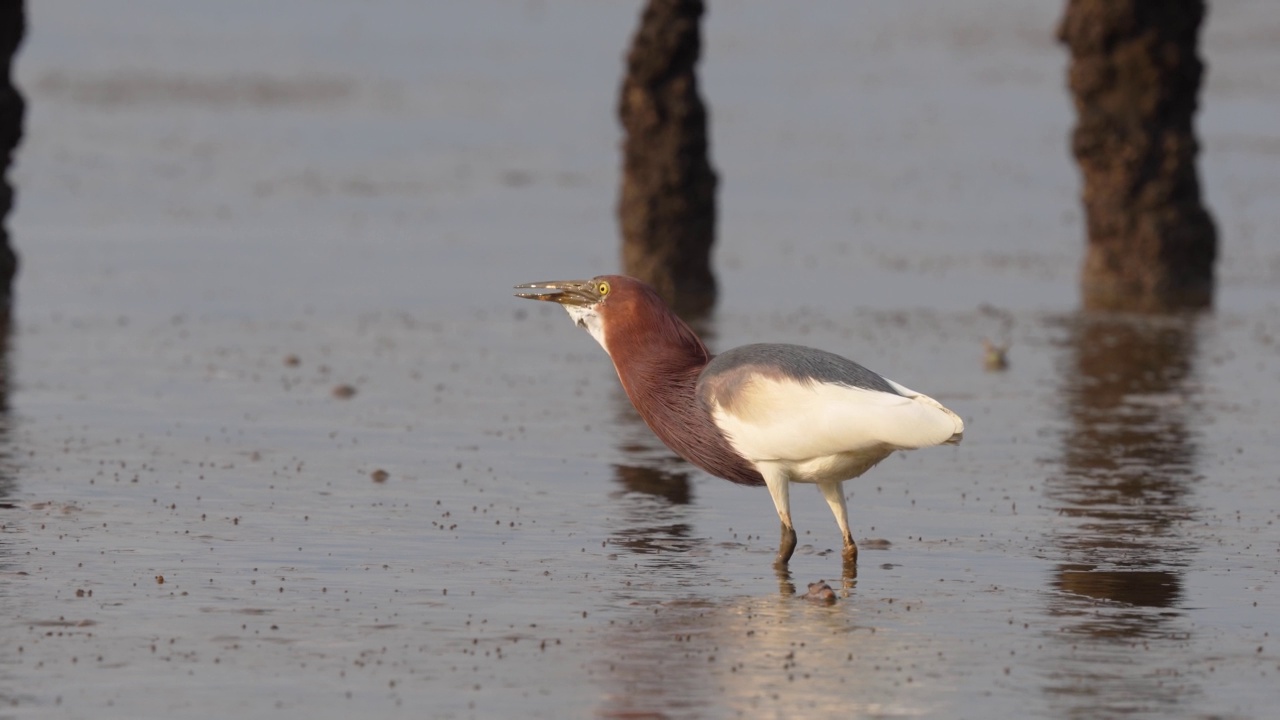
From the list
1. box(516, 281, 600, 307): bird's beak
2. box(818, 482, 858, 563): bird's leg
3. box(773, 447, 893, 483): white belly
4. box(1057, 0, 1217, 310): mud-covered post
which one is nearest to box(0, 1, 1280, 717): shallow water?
box(818, 482, 858, 563): bird's leg

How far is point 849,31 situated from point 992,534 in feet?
264

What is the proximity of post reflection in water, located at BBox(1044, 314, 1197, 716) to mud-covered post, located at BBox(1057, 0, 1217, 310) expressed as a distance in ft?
10.4

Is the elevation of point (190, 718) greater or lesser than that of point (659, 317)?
lesser

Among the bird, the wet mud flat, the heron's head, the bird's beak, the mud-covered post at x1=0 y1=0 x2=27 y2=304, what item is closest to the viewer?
the wet mud flat

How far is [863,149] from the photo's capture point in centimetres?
5916

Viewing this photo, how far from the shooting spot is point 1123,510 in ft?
48.9

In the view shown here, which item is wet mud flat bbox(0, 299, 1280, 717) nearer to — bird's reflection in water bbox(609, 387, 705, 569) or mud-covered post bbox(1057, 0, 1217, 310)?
bird's reflection in water bbox(609, 387, 705, 569)

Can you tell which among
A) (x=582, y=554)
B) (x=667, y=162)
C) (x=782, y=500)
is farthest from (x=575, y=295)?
(x=667, y=162)

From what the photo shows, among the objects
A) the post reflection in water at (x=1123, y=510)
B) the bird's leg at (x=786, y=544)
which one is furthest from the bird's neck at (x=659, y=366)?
the post reflection in water at (x=1123, y=510)

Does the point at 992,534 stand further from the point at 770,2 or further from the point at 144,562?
the point at 770,2

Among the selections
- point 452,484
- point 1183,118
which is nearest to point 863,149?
point 1183,118

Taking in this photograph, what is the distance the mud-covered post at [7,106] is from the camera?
2536 centimetres

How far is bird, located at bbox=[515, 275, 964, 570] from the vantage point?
1195cm

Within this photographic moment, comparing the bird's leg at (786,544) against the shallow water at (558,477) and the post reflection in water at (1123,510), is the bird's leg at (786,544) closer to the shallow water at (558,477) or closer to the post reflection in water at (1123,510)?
the shallow water at (558,477)
